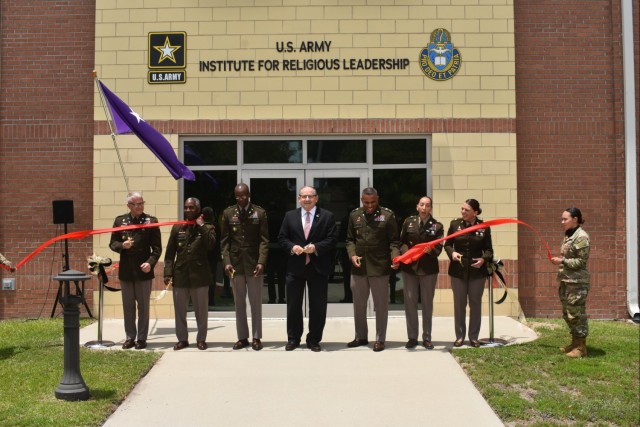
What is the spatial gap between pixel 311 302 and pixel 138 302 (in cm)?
220

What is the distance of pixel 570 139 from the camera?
11555 mm

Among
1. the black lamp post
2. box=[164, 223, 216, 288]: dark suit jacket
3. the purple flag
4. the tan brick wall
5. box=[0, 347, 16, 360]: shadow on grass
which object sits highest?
the tan brick wall

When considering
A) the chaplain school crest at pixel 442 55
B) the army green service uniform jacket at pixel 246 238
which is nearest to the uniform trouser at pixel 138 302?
the army green service uniform jacket at pixel 246 238

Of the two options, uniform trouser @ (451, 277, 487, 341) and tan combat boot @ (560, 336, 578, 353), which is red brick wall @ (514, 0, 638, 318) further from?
tan combat boot @ (560, 336, 578, 353)

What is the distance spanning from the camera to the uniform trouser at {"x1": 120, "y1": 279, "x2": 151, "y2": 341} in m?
8.57

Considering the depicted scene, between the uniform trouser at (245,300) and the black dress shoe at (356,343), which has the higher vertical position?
the uniform trouser at (245,300)

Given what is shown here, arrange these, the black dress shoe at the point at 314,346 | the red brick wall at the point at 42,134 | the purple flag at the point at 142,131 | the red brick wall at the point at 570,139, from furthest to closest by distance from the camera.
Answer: the red brick wall at the point at 42,134
the red brick wall at the point at 570,139
the purple flag at the point at 142,131
the black dress shoe at the point at 314,346

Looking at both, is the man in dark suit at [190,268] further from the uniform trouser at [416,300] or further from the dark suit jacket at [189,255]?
the uniform trouser at [416,300]

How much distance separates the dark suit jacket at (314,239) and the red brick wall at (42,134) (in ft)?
15.7

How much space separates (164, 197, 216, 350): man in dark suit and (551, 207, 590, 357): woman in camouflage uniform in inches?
165

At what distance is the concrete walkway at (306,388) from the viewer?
6000 millimetres

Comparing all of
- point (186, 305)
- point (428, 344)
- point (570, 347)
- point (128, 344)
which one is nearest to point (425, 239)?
point (428, 344)

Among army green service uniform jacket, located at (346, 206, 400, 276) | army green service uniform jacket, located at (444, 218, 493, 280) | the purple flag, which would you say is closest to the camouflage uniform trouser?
army green service uniform jacket, located at (444, 218, 493, 280)

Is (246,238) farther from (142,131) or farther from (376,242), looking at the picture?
(142,131)
